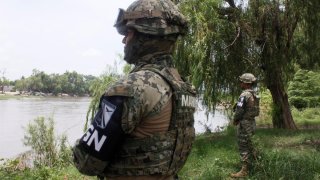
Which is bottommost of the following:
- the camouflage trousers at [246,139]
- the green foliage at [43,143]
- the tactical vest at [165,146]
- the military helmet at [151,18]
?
the green foliage at [43,143]

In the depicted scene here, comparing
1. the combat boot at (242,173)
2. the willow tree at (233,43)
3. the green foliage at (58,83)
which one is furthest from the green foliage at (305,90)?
the green foliage at (58,83)

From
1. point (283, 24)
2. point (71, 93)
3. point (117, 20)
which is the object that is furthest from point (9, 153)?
point (71, 93)

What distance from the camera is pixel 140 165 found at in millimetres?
1779

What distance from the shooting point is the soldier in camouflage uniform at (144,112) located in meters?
1.69

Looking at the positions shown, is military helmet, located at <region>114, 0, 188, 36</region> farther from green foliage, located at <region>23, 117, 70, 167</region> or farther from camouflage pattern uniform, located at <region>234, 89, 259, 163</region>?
green foliage, located at <region>23, 117, 70, 167</region>

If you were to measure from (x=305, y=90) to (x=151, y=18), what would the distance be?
857 inches

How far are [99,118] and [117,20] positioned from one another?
0.50 m

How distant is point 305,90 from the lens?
73.1 ft

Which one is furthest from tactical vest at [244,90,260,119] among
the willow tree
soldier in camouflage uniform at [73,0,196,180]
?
soldier in camouflage uniform at [73,0,196,180]

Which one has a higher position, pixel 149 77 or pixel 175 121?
pixel 149 77

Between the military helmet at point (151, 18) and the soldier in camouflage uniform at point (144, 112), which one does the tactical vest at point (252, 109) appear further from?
the military helmet at point (151, 18)

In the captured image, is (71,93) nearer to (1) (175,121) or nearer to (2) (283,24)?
(2) (283,24)

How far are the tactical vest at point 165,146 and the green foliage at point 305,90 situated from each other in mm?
20136

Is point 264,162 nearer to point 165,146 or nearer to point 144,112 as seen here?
point 165,146
